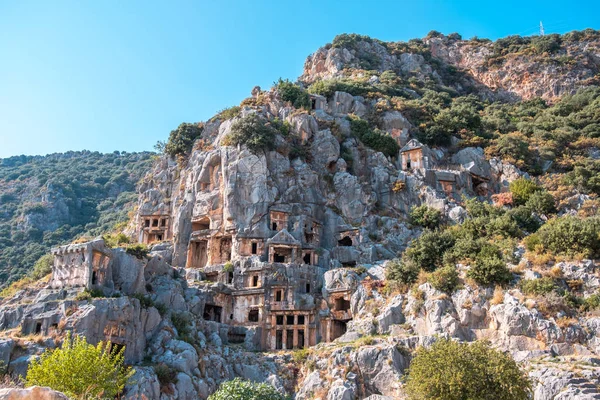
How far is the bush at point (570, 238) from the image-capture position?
40031mm

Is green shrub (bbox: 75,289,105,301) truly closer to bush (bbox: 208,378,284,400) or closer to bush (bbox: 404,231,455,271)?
bush (bbox: 208,378,284,400)

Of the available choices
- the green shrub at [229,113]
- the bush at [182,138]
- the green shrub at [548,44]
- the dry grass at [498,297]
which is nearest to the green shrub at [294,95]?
the green shrub at [229,113]

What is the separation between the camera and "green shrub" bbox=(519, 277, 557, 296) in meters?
37.0

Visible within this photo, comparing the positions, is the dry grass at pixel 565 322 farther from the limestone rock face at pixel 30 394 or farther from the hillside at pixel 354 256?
the limestone rock face at pixel 30 394

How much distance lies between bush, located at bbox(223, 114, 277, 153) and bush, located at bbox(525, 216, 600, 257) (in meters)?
28.8

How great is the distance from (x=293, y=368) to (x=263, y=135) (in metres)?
27.0

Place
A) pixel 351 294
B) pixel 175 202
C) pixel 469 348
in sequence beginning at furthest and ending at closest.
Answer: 1. pixel 175 202
2. pixel 351 294
3. pixel 469 348

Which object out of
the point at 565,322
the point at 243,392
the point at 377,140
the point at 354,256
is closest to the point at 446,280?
the point at 565,322

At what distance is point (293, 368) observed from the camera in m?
41.5

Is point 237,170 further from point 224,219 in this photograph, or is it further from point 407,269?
point 407,269

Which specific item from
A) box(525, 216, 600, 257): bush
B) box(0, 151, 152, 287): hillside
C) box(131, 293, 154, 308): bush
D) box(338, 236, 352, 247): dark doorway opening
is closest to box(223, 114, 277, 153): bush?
box(338, 236, 352, 247): dark doorway opening

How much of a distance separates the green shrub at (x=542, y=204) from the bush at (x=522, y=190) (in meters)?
1.82

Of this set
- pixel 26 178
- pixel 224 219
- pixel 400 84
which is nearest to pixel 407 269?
pixel 224 219

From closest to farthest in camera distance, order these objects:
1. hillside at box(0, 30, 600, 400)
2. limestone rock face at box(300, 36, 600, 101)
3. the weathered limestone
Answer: hillside at box(0, 30, 600, 400) < the weathered limestone < limestone rock face at box(300, 36, 600, 101)
